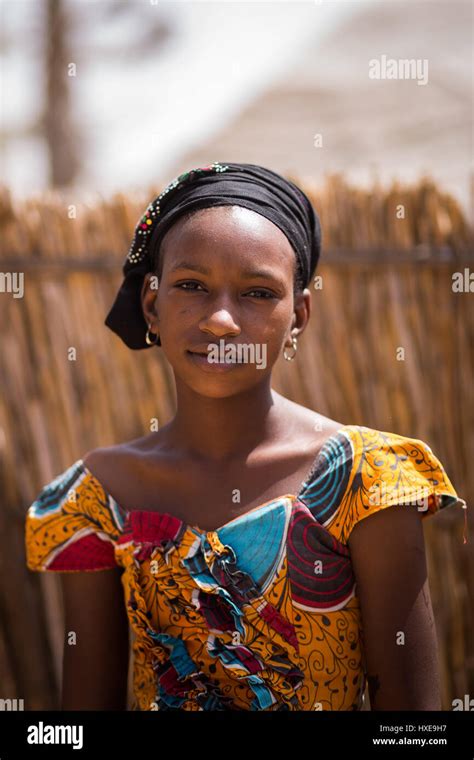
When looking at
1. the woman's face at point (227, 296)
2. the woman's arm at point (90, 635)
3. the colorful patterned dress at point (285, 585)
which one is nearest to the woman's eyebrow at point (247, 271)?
the woman's face at point (227, 296)

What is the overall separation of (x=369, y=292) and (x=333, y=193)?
17.3 inches

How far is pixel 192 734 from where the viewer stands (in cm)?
202

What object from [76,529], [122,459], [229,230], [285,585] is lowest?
[285,585]

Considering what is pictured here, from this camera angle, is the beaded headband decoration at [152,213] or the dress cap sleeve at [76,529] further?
the dress cap sleeve at [76,529]

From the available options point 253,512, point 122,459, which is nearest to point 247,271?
point 253,512

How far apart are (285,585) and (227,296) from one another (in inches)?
26.6

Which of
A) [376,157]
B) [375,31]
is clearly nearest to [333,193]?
[376,157]

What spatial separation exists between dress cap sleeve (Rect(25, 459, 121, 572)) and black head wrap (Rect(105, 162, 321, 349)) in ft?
1.46

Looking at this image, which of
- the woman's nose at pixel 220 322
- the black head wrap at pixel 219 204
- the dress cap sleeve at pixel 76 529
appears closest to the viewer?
the woman's nose at pixel 220 322

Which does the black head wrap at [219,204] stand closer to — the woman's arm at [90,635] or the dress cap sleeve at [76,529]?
the dress cap sleeve at [76,529]

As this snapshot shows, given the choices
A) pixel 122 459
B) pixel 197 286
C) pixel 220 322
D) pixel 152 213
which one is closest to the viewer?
pixel 220 322

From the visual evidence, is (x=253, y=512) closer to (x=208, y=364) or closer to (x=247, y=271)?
(x=208, y=364)

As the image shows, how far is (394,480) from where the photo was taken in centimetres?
195

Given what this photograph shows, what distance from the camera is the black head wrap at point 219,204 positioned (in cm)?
205
